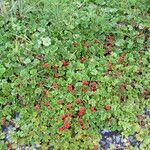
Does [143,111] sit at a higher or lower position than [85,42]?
lower

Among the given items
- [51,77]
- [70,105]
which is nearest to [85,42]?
[51,77]

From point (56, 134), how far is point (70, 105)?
15.3 inches

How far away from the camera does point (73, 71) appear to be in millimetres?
4902

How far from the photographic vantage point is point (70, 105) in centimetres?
455

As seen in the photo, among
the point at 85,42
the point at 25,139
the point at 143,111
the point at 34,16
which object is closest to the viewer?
the point at 25,139

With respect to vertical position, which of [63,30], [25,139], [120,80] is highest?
[63,30]

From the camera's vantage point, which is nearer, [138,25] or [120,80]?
[120,80]

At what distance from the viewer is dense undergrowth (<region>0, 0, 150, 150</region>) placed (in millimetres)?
4488

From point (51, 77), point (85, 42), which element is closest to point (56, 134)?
point (51, 77)

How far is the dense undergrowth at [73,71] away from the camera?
4.49 meters

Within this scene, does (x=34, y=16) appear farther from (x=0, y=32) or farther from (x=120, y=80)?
(x=120, y=80)

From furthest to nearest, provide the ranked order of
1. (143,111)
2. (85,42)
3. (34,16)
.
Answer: (34,16), (85,42), (143,111)

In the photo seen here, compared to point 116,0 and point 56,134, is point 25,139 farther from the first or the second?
point 116,0

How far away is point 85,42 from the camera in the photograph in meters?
5.27
